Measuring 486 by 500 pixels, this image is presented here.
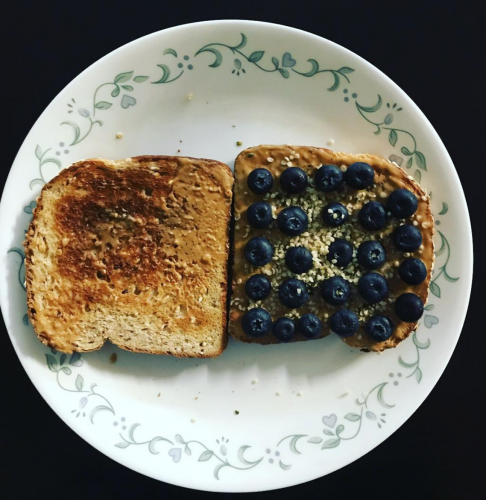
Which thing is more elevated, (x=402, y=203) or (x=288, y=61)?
(x=288, y=61)

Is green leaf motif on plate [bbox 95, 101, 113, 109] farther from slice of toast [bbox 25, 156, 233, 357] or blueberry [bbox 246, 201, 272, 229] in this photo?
blueberry [bbox 246, 201, 272, 229]

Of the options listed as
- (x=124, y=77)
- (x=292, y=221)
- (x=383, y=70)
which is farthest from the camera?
(x=383, y=70)

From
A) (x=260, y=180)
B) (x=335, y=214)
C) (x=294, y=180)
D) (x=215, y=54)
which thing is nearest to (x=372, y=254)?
(x=335, y=214)

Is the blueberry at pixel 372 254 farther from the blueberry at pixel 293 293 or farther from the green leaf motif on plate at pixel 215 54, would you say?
the green leaf motif on plate at pixel 215 54

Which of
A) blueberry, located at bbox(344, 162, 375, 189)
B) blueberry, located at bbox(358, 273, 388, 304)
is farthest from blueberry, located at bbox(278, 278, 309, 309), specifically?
blueberry, located at bbox(344, 162, 375, 189)

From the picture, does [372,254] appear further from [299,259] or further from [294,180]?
[294,180]

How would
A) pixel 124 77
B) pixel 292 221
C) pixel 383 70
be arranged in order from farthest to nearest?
1. pixel 383 70
2. pixel 124 77
3. pixel 292 221
